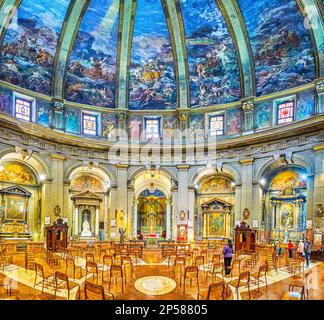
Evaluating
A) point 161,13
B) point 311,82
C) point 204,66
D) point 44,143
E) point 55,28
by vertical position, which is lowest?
point 44,143

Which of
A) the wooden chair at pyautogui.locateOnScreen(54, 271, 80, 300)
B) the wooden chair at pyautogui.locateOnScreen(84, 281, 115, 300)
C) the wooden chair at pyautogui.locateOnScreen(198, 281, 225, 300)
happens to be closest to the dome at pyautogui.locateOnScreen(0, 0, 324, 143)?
the wooden chair at pyautogui.locateOnScreen(54, 271, 80, 300)

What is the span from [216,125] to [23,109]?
16220 millimetres

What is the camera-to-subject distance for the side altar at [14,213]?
22047 mm

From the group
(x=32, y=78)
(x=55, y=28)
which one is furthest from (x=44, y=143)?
(x=55, y=28)

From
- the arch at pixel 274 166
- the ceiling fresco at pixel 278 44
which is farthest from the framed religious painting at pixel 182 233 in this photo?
the ceiling fresco at pixel 278 44

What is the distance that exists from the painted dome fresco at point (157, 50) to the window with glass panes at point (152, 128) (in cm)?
132

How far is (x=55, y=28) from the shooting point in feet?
73.7

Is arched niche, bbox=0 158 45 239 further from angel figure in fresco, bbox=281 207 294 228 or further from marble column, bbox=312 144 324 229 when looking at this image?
marble column, bbox=312 144 324 229

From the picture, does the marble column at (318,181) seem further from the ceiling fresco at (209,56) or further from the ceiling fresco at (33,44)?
the ceiling fresco at (33,44)

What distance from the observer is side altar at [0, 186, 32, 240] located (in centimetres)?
2205

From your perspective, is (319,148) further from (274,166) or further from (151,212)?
(151,212)

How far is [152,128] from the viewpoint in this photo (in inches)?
1070

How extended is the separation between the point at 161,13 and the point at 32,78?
462 inches

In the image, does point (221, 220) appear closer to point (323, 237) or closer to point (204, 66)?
point (323, 237)
